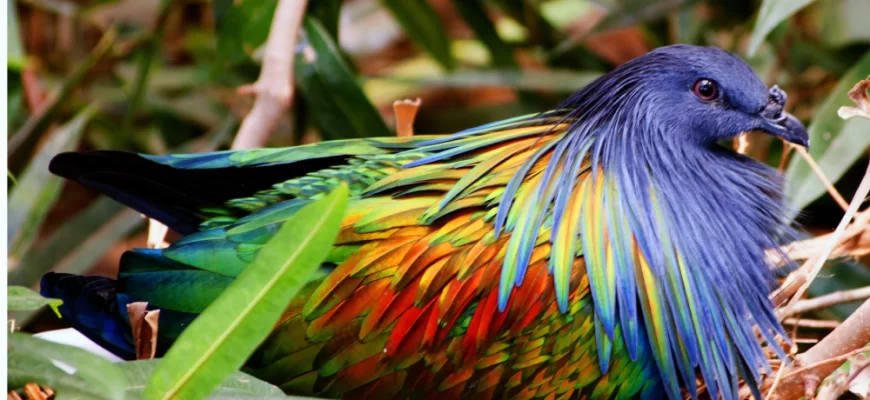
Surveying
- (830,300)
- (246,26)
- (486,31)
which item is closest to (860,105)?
(830,300)

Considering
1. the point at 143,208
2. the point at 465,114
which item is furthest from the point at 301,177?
the point at 465,114

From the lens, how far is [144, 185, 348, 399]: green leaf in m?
0.76

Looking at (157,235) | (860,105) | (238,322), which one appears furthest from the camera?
(157,235)

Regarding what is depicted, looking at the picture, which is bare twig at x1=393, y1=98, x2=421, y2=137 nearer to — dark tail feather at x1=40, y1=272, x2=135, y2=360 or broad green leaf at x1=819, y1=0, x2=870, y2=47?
dark tail feather at x1=40, y1=272, x2=135, y2=360

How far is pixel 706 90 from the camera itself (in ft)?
4.24

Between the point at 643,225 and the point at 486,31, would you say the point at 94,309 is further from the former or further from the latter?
the point at 486,31

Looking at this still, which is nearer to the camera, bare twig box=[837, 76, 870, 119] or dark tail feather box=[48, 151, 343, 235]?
bare twig box=[837, 76, 870, 119]

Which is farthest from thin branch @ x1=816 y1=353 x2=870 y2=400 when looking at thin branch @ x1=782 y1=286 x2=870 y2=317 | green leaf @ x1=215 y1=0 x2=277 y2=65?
green leaf @ x1=215 y1=0 x2=277 y2=65

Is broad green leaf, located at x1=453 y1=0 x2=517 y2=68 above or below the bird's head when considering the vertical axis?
above

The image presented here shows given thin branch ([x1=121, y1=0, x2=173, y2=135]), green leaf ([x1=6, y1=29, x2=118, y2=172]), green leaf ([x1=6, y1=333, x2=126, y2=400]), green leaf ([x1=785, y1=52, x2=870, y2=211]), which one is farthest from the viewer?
thin branch ([x1=121, y1=0, x2=173, y2=135])

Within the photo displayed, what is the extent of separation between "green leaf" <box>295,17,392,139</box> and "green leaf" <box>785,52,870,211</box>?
0.74m

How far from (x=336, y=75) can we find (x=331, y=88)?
3 centimetres

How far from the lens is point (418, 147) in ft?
4.33

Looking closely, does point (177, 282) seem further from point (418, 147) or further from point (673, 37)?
point (673, 37)
